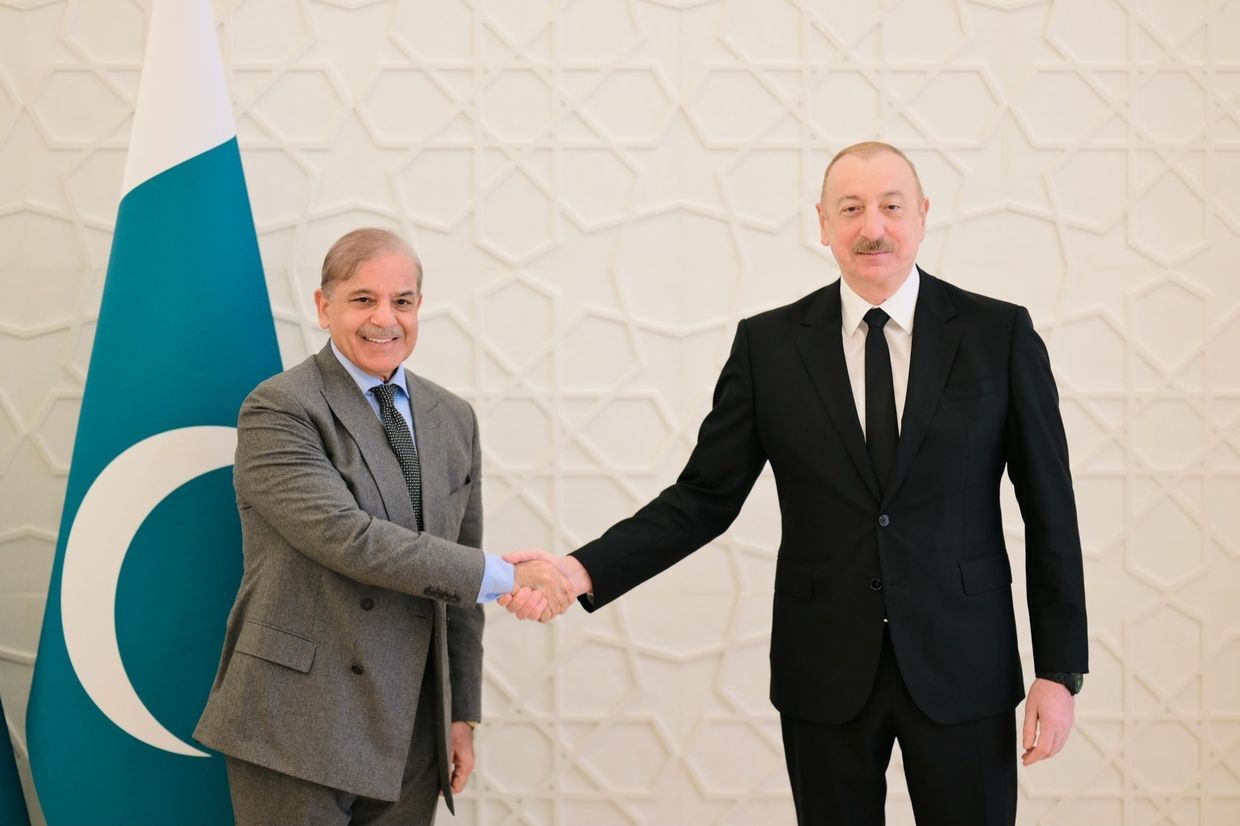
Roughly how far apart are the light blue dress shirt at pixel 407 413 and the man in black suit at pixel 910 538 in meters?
0.57

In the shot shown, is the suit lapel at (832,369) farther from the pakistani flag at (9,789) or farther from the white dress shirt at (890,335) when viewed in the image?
the pakistani flag at (9,789)

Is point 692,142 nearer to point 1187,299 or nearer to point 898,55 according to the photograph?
point 898,55

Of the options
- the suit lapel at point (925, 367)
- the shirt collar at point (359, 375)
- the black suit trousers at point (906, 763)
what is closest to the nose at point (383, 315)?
the shirt collar at point (359, 375)

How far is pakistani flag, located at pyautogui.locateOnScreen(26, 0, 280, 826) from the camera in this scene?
7.89ft

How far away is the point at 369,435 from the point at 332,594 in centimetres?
→ 32

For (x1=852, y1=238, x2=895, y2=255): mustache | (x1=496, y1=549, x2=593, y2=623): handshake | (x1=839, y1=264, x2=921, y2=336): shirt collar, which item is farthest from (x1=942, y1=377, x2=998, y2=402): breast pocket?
(x1=496, y1=549, x2=593, y2=623): handshake

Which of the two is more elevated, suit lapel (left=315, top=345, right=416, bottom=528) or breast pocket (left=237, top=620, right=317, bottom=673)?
suit lapel (left=315, top=345, right=416, bottom=528)

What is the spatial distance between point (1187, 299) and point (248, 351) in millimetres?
2583

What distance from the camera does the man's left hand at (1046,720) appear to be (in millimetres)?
1912

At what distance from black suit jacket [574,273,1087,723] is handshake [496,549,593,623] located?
481mm

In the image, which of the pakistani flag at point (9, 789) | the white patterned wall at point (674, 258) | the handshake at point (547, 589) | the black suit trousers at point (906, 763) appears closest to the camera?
the black suit trousers at point (906, 763)

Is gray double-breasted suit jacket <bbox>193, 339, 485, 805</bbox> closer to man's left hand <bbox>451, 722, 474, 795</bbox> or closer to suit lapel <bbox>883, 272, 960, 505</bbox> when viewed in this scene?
man's left hand <bbox>451, 722, 474, 795</bbox>

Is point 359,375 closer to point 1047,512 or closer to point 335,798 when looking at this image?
point 335,798

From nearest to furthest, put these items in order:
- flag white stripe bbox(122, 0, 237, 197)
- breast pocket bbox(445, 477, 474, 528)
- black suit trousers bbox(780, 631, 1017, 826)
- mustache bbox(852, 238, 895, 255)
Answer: black suit trousers bbox(780, 631, 1017, 826)
mustache bbox(852, 238, 895, 255)
breast pocket bbox(445, 477, 474, 528)
flag white stripe bbox(122, 0, 237, 197)
